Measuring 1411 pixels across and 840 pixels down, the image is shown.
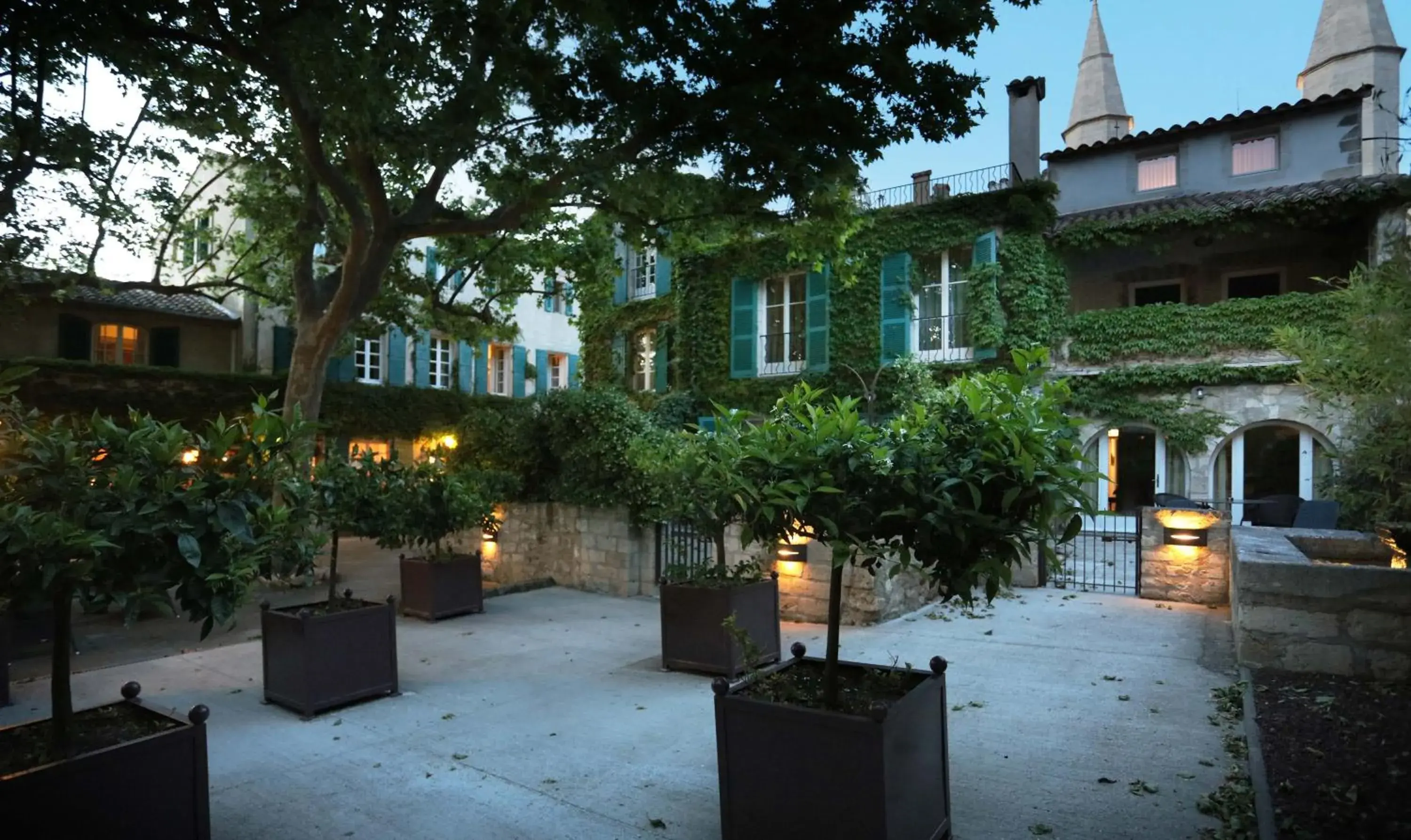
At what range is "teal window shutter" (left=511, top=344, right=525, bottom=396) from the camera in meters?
23.2

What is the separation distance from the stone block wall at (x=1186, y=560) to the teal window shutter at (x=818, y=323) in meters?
8.19

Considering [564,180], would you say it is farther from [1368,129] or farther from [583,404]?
[1368,129]

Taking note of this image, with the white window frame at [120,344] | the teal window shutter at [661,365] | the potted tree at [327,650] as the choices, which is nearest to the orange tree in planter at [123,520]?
the potted tree at [327,650]

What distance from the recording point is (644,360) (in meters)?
20.2

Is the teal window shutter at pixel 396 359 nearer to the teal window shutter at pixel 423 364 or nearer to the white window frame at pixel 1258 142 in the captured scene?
the teal window shutter at pixel 423 364

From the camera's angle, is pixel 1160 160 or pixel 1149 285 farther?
pixel 1160 160

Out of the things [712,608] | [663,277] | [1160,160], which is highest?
[1160,160]

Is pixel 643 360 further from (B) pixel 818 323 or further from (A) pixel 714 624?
(A) pixel 714 624

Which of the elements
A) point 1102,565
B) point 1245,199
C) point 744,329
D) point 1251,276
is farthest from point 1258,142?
point 744,329

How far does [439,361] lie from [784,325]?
31.6 feet

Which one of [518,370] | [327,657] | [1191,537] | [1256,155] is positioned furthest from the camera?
[518,370]

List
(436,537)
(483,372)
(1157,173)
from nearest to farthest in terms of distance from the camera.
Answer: (436,537) < (1157,173) < (483,372)

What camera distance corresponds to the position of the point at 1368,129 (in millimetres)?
15430

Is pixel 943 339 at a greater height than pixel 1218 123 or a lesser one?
lesser
